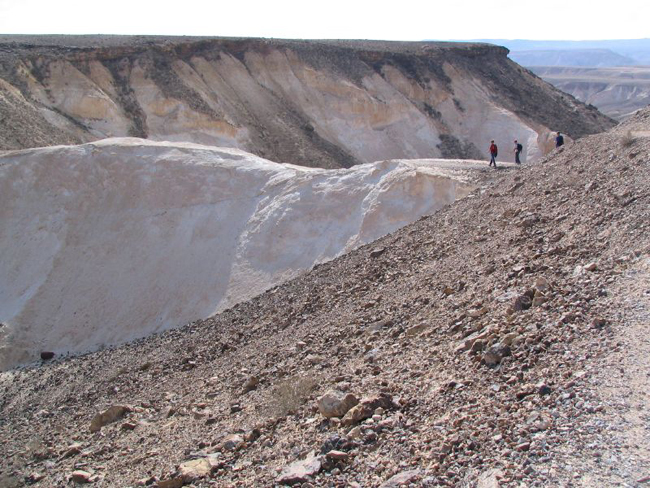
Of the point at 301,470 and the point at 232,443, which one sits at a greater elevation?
the point at 301,470

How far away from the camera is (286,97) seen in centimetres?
3453

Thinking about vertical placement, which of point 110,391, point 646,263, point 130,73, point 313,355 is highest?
point 130,73

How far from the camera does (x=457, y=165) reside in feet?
53.1

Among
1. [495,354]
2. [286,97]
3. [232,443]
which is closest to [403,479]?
[495,354]

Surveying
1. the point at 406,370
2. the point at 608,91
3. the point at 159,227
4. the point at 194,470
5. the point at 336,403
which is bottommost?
the point at 194,470

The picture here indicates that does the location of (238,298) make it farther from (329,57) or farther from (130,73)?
(329,57)

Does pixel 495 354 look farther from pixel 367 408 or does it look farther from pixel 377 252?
pixel 377 252

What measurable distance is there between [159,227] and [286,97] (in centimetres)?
1879

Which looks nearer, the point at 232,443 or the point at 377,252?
the point at 232,443

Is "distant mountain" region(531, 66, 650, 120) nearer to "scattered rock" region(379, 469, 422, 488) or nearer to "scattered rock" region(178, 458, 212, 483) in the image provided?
"scattered rock" region(178, 458, 212, 483)

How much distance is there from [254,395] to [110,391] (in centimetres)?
337

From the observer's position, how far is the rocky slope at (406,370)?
5.32 meters

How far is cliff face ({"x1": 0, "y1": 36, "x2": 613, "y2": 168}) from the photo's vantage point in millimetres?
27797

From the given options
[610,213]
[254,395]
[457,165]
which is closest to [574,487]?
[254,395]
